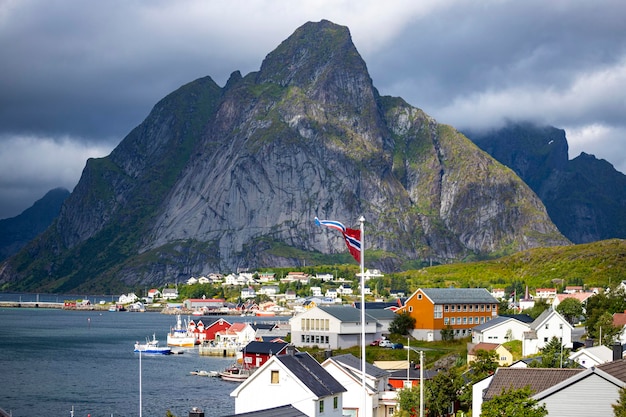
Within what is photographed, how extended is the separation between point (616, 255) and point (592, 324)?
85272 millimetres

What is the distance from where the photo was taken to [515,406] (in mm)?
31344

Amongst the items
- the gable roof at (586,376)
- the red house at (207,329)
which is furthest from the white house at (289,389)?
the red house at (207,329)

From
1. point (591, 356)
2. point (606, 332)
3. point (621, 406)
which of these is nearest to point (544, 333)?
point (606, 332)

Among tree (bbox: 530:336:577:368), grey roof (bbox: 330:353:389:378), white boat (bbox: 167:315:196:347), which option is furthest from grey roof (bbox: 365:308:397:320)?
white boat (bbox: 167:315:196:347)

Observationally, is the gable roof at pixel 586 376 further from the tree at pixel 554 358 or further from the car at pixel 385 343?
the car at pixel 385 343

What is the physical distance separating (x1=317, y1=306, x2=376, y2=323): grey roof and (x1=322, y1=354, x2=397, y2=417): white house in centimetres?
3236

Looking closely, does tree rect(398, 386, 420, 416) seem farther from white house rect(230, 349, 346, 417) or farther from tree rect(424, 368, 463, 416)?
white house rect(230, 349, 346, 417)

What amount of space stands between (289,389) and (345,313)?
56.1 meters

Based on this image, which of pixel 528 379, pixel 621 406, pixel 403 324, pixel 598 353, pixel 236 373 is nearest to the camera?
pixel 621 406

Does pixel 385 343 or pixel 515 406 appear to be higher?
pixel 385 343

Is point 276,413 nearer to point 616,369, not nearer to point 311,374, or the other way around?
point 311,374

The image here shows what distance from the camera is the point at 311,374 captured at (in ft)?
131

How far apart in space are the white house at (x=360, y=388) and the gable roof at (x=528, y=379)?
10.2 m

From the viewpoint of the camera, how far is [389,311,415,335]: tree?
323 ft
